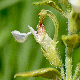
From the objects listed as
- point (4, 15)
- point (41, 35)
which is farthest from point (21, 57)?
point (41, 35)

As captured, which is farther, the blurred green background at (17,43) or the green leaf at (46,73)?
the blurred green background at (17,43)

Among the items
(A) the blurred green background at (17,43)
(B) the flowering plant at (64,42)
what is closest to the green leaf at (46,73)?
(B) the flowering plant at (64,42)

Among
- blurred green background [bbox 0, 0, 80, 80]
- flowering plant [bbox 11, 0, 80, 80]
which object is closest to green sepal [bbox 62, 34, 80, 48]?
flowering plant [bbox 11, 0, 80, 80]

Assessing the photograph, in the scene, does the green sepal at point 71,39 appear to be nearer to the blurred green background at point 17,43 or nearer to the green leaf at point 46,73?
the green leaf at point 46,73

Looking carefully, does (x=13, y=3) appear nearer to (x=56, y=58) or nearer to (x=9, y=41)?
(x=9, y=41)

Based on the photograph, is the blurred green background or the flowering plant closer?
the flowering plant

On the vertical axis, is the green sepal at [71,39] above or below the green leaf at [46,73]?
above

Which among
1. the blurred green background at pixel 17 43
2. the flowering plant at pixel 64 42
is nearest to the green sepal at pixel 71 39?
the flowering plant at pixel 64 42

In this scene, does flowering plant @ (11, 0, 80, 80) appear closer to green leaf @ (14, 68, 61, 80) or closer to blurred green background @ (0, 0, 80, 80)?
green leaf @ (14, 68, 61, 80)

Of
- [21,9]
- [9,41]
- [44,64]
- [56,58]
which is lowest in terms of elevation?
[44,64]
